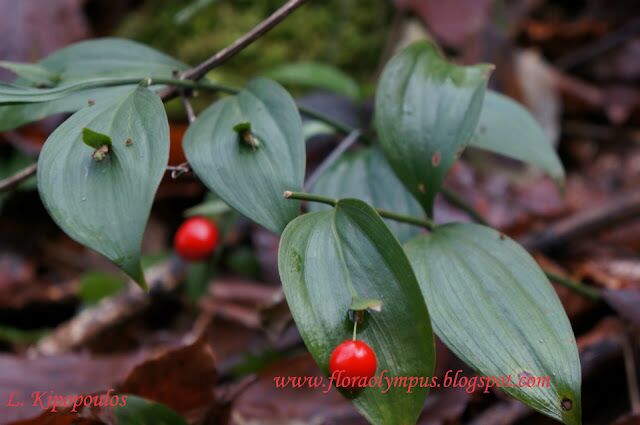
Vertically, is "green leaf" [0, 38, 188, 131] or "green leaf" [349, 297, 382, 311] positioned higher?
"green leaf" [0, 38, 188, 131]

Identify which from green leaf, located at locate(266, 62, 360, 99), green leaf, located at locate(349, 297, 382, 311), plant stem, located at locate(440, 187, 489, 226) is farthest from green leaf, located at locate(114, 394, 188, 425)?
green leaf, located at locate(266, 62, 360, 99)

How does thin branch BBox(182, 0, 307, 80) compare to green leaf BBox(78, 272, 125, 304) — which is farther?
green leaf BBox(78, 272, 125, 304)

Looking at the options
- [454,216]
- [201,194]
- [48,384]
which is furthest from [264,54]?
[48,384]

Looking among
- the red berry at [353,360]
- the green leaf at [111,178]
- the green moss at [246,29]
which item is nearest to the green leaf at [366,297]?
the red berry at [353,360]

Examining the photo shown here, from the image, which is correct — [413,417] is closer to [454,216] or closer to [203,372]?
[203,372]

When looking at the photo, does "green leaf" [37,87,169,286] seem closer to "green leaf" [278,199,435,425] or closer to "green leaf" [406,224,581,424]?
"green leaf" [278,199,435,425]

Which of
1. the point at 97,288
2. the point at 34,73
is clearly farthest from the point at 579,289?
the point at 97,288
